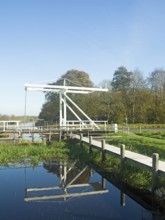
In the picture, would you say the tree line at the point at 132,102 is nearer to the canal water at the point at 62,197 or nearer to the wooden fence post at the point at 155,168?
the canal water at the point at 62,197

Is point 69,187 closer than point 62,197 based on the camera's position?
No

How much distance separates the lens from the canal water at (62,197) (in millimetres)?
9453

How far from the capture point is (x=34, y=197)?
1126 centimetres

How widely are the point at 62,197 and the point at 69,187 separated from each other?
1.50m

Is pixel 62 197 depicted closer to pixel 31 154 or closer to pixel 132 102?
pixel 31 154

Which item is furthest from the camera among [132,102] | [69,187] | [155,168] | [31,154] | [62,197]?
[132,102]

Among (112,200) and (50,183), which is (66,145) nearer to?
(50,183)

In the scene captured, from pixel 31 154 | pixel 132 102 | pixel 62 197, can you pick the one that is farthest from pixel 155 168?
pixel 132 102

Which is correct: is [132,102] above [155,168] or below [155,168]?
above

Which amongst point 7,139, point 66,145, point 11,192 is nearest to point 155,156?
point 11,192

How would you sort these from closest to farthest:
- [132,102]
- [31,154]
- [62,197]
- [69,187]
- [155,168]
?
1. [155,168]
2. [62,197]
3. [69,187]
4. [31,154]
5. [132,102]

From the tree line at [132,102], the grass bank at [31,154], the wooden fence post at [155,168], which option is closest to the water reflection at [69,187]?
the wooden fence post at [155,168]

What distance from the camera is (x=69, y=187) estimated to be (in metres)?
12.8

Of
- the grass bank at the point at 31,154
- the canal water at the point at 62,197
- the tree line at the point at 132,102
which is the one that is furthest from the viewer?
the tree line at the point at 132,102
